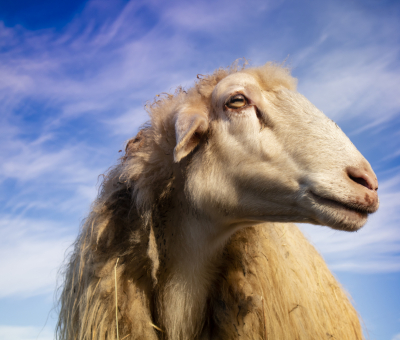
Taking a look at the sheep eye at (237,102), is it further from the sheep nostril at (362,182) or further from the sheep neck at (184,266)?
the sheep nostril at (362,182)

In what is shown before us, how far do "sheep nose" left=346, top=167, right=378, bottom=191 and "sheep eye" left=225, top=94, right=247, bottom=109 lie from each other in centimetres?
97

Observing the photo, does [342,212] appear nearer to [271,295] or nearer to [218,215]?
[218,215]

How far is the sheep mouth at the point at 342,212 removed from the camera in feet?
8.63

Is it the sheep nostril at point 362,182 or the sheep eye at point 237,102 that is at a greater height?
the sheep eye at point 237,102

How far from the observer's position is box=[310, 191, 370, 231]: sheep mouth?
2631 mm

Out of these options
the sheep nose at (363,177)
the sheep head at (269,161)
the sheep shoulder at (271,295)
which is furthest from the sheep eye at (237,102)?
the sheep shoulder at (271,295)

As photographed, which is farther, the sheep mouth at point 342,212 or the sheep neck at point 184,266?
the sheep neck at point 184,266

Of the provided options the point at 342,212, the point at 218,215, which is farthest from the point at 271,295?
the point at 342,212

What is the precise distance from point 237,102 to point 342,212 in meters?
1.17

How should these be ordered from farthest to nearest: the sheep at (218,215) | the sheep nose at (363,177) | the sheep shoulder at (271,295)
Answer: the sheep shoulder at (271,295), the sheep at (218,215), the sheep nose at (363,177)

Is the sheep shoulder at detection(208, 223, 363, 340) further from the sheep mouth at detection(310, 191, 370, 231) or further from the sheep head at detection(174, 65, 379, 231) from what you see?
the sheep mouth at detection(310, 191, 370, 231)

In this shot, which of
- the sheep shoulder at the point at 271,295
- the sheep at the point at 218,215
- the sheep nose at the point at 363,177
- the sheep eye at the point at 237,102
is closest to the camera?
the sheep nose at the point at 363,177

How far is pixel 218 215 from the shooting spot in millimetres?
3010

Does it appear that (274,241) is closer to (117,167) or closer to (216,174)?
(216,174)
